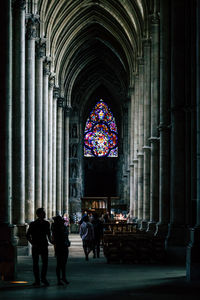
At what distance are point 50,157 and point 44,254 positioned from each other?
93.5 ft

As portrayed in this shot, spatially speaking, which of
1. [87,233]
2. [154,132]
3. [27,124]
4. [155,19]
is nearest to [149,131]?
[154,132]

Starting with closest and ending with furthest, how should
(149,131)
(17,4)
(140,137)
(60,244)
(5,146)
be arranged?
(60,244) < (5,146) < (17,4) < (149,131) < (140,137)

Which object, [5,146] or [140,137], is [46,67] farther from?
[5,146]

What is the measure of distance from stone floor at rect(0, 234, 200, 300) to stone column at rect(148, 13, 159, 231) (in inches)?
427

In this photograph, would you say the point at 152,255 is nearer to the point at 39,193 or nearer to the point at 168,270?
the point at 168,270

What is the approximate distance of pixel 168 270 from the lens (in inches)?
656

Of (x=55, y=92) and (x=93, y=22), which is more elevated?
(x=93, y=22)

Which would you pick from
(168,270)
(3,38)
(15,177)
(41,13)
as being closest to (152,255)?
(168,270)

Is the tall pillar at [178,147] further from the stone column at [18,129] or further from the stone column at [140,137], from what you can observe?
the stone column at [140,137]

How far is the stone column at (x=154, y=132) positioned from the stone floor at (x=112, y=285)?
10.8 meters

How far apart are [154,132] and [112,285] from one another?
17589 millimetres

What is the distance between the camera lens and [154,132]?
29703 millimetres

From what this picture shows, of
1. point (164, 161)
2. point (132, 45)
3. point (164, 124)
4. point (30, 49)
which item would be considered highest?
point (132, 45)

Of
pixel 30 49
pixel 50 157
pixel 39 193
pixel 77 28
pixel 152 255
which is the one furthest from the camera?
pixel 77 28
